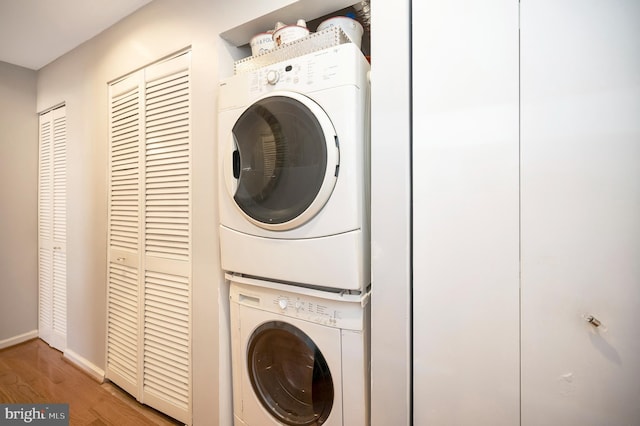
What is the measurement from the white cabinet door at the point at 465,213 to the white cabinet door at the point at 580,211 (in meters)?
0.04

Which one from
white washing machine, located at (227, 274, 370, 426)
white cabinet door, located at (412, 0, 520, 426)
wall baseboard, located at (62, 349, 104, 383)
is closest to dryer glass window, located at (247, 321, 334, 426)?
white washing machine, located at (227, 274, 370, 426)

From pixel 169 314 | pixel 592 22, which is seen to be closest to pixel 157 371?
pixel 169 314

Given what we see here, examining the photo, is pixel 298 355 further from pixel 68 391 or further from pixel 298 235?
pixel 68 391

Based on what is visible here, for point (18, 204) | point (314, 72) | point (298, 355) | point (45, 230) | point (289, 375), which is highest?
point (314, 72)

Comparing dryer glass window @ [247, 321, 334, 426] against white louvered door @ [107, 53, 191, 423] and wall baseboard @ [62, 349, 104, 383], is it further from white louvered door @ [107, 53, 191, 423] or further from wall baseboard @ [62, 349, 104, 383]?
wall baseboard @ [62, 349, 104, 383]

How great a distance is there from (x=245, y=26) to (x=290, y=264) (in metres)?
1.12

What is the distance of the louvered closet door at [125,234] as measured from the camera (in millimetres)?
1605

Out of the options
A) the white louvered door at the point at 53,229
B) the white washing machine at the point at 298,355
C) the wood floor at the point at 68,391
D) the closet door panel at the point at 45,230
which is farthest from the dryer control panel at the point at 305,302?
the closet door panel at the point at 45,230

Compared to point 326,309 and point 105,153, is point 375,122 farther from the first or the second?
point 105,153

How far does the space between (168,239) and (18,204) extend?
2161 mm

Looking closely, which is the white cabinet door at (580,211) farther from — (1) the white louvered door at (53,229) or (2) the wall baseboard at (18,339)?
(2) the wall baseboard at (18,339)

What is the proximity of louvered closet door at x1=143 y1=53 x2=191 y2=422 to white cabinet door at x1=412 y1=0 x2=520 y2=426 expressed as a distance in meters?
1.21

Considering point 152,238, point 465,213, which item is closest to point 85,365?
point 152,238

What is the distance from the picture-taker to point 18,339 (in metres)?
2.33
